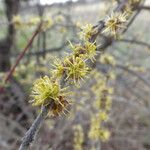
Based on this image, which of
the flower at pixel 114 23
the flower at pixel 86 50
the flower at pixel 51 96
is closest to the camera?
the flower at pixel 51 96

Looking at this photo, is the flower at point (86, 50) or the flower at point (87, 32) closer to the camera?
the flower at point (86, 50)

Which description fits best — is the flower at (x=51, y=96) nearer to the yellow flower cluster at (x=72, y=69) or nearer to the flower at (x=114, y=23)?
the yellow flower cluster at (x=72, y=69)

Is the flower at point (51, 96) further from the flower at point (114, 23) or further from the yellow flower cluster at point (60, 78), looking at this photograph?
the flower at point (114, 23)

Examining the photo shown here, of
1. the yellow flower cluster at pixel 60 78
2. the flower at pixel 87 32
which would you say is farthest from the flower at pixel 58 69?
the flower at pixel 87 32

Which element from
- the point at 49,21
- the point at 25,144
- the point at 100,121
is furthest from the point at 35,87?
the point at 49,21

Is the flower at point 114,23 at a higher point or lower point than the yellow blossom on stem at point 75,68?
higher

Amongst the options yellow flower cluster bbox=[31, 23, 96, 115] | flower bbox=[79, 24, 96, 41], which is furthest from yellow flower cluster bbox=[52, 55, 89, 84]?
flower bbox=[79, 24, 96, 41]


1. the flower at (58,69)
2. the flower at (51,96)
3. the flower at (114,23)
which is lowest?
the flower at (51,96)

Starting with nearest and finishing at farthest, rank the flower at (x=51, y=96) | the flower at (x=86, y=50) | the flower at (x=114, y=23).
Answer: the flower at (x=51, y=96)
the flower at (x=86, y=50)
the flower at (x=114, y=23)

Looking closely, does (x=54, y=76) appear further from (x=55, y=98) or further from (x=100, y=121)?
(x=100, y=121)

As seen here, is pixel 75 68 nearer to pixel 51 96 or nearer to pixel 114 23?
pixel 51 96
